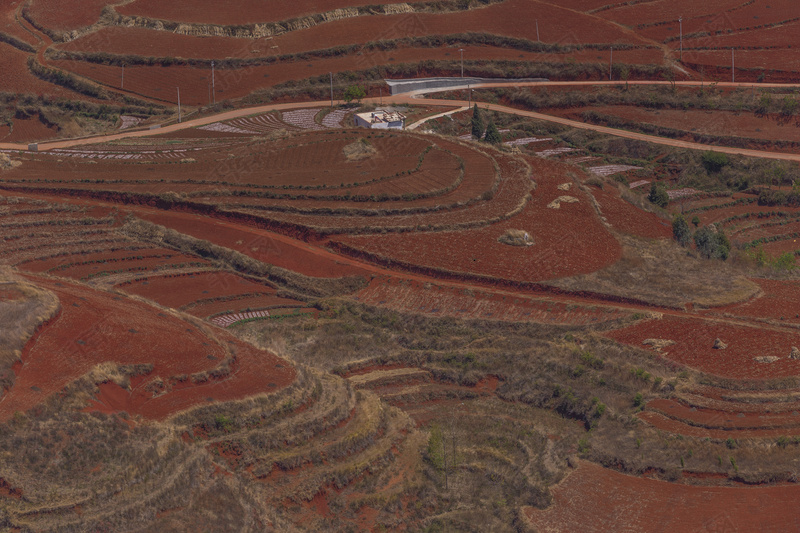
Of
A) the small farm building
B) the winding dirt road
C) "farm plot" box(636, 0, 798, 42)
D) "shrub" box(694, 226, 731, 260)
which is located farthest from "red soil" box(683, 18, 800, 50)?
"shrub" box(694, 226, 731, 260)

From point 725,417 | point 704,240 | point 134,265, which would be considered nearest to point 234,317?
point 134,265

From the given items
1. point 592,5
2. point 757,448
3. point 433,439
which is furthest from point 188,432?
point 592,5

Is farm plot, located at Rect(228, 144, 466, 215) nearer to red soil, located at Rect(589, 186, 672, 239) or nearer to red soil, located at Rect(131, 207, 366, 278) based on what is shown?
red soil, located at Rect(131, 207, 366, 278)

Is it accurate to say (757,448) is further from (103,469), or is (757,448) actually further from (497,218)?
(497,218)

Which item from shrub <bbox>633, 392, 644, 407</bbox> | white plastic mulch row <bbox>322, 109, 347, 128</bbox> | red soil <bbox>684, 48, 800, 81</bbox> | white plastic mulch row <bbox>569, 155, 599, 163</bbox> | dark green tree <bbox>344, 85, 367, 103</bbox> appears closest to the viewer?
shrub <bbox>633, 392, 644, 407</bbox>

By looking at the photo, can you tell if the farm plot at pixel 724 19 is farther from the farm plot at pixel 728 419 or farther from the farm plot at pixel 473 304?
the farm plot at pixel 728 419

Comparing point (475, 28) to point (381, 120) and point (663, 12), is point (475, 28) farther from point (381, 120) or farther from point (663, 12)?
point (381, 120)
